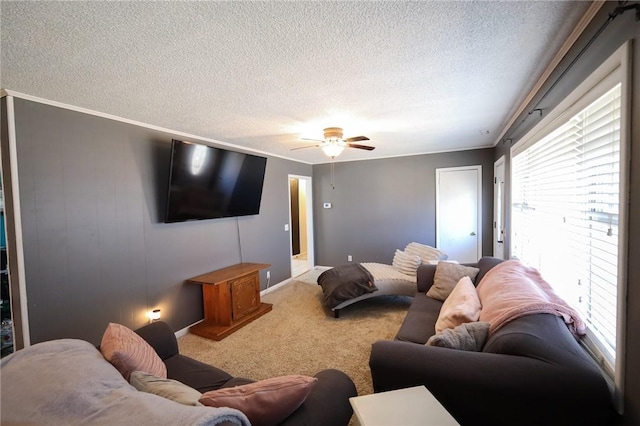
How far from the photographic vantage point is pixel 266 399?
1.06 metres

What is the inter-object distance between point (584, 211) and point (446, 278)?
63.7 inches

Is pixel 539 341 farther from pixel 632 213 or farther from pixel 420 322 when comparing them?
pixel 420 322

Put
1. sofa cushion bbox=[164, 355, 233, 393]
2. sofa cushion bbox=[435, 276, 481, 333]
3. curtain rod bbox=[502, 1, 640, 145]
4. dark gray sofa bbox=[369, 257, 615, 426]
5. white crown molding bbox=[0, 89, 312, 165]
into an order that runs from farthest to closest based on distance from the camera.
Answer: white crown molding bbox=[0, 89, 312, 165], sofa cushion bbox=[435, 276, 481, 333], sofa cushion bbox=[164, 355, 233, 393], dark gray sofa bbox=[369, 257, 615, 426], curtain rod bbox=[502, 1, 640, 145]

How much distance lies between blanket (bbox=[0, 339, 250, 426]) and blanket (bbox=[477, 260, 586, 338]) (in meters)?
1.56

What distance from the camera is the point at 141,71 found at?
1731 millimetres

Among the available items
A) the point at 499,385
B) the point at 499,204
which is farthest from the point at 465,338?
the point at 499,204

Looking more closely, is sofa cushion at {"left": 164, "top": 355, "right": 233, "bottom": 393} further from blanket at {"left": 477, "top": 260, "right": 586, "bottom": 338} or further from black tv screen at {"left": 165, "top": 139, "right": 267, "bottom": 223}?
blanket at {"left": 477, "top": 260, "right": 586, "bottom": 338}

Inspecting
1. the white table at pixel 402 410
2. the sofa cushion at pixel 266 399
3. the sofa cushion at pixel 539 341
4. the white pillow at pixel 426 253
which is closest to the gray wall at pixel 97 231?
the sofa cushion at pixel 266 399

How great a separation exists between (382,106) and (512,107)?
1.34 metres

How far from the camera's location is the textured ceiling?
124 centimetres

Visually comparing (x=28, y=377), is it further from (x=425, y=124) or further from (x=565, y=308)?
(x=425, y=124)

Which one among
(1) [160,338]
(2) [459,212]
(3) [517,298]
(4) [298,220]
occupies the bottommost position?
(1) [160,338]

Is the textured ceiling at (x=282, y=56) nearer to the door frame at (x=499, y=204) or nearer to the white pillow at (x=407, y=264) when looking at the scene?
the door frame at (x=499, y=204)

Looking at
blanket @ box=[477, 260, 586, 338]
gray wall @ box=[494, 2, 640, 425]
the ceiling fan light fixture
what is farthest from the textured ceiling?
blanket @ box=[477, 260, 586, 338]
